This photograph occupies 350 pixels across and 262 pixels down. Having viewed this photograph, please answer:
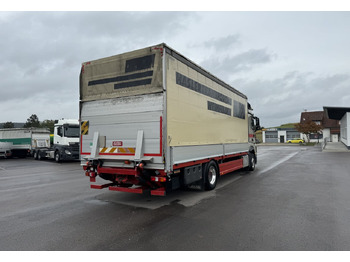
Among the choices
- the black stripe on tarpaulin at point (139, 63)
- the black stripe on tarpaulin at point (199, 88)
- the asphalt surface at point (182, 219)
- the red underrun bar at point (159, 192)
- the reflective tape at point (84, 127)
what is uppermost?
the black stripe on tarpaulin at point (139, 63)

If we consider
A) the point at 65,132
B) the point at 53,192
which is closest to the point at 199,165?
the point at 53,192

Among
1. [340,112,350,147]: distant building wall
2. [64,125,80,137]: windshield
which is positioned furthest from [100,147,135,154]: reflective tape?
[340,112,350,147]: distant building wall

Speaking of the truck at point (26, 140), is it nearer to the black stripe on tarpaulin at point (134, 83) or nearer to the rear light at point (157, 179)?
the black stripe on tarpaulin at point (134, 83)

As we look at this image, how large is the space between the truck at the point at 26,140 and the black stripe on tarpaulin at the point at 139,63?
70.7 ft

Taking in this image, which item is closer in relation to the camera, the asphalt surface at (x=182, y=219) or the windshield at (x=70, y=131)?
the asphalt surface at (x=182, y=219)

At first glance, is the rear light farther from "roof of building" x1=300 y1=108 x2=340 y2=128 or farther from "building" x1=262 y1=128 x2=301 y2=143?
"building" x1=262 y1=128 x2=301 y2=143

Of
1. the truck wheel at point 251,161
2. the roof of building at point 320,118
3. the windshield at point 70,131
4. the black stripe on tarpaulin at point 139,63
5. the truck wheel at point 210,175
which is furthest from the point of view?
the roof of building at point 320,118

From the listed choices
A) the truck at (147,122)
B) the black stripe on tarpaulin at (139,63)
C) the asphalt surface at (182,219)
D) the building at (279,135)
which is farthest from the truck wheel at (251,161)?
the building at (279,135)

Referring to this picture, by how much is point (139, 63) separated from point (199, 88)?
205 centimetres

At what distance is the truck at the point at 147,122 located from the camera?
18.6 ft

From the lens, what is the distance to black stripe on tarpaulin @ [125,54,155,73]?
5789 mm

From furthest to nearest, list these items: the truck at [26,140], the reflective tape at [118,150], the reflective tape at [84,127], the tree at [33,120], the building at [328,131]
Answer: the tree at [33,120], the building at [328,131], the truck at [26,140], the reflective tape at [84,127], the reflective tape at [118,150]

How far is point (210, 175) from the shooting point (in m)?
7.77

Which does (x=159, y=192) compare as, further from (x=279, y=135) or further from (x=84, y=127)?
(x=279, y=135)
